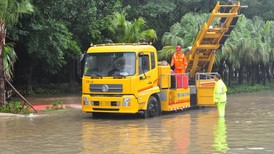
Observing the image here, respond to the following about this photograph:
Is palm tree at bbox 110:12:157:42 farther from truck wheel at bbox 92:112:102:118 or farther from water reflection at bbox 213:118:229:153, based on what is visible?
water reflection at bbox 213:118:229:153

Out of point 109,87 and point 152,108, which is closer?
point 109,87

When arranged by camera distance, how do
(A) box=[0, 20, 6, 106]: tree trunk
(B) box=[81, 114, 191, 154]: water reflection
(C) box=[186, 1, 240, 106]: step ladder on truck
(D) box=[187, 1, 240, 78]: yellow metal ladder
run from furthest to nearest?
1. (D) box=[187, 1, 240, 78]: yellow metal ladder
2. (C) box=[186, 1, 240, 106]: step ladder on truck
3. (A) box=[0, 20, 6, 106]: tree trunk
4. (B) box=[81, 114, 191, 154]: water reflection

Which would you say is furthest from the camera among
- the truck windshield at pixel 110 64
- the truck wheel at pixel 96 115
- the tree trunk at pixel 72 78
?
the tree trunk at pixel 72 78

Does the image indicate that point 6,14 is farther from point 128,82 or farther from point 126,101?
point 126,101

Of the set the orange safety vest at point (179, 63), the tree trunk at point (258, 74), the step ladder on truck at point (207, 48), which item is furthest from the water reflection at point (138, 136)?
the tree trunk at point (258, 74)

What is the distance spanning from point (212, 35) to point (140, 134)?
37.1 feet

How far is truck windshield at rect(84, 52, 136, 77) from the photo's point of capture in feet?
60.8

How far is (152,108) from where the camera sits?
19.8m

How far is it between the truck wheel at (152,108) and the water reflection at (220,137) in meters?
2.92

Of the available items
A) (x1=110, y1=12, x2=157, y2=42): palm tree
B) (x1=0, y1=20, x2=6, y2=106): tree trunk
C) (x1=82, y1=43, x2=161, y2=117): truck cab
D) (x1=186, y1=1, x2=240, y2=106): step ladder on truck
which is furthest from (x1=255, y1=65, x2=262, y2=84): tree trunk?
(x1=0, y1=20, x2=6, y2=106): tree trunk

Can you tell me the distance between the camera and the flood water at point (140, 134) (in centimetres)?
1196

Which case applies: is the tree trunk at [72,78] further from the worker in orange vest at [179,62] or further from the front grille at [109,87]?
the front grille at [109,87]

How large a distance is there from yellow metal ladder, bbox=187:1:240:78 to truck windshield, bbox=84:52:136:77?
6.88 m

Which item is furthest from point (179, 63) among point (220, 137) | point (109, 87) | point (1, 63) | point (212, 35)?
point (220, 137)
